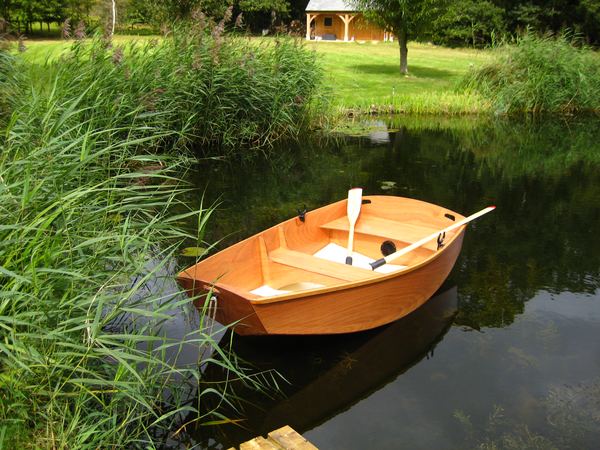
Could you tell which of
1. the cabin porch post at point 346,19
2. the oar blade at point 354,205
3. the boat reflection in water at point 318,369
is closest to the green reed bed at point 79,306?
the boat reflection in water at point 318,369

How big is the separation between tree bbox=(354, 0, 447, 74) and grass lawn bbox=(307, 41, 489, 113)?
5.19 ft

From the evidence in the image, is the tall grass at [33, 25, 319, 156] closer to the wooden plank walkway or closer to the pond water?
the pond water

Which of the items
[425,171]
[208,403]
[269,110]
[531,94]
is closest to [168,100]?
[269,110]

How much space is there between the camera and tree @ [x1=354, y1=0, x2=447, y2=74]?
61.6ft

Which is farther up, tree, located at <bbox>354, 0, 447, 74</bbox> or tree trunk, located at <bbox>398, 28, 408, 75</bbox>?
tree, located at <bbox>354, 0, 447, 74</bbox>

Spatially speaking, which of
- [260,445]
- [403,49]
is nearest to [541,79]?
[403,49]

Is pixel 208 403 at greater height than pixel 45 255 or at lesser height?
lesser

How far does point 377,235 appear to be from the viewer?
627cm

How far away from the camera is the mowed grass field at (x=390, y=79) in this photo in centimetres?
1566

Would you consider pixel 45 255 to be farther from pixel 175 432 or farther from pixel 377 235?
pixel 377 235

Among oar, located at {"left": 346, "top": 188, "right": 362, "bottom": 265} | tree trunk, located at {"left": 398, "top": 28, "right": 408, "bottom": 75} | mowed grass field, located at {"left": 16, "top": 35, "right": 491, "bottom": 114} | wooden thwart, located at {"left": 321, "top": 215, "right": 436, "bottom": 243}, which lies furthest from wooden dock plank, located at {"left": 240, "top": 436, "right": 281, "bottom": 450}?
tree trunk, located at {"left": 398, "top": 28, "right": 408, "bottom": 75}

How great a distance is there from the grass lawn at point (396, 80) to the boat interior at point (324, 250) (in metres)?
6.59

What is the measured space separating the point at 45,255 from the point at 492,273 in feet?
16.0

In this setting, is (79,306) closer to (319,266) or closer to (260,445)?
(260,445)
